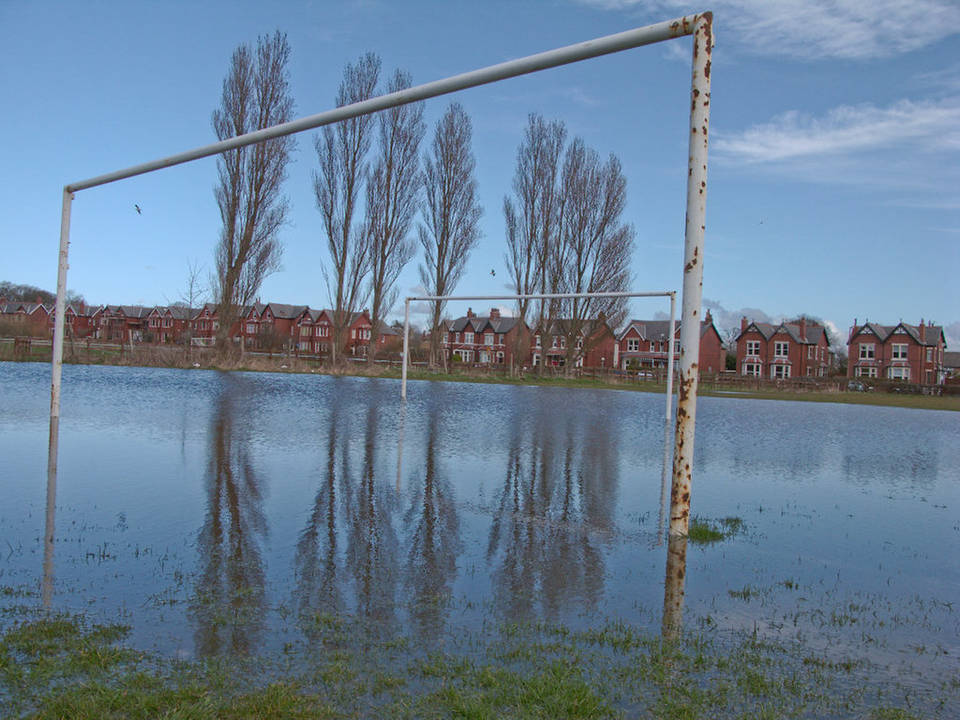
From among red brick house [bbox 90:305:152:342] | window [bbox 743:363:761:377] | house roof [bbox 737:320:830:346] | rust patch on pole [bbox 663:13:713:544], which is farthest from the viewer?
red brick house [bbox 90:305:152:342]

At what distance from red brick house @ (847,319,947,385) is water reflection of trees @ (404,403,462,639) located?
78809mm

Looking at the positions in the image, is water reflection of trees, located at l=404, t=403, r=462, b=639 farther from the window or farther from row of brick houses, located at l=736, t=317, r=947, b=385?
the window

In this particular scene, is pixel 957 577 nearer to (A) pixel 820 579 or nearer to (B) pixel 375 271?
(A) pixel 820 579

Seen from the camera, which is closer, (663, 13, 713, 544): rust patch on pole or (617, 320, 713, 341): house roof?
(663, 13, 713, 544): rust patch on pole

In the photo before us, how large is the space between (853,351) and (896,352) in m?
4.34

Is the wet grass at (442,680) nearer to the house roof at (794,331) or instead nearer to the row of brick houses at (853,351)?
the row of brick houses at (853,351)

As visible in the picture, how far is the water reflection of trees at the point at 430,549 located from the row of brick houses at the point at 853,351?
74583 mm

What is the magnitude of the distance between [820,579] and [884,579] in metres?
0.58

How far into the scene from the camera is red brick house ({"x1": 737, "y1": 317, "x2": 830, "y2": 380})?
259 feet

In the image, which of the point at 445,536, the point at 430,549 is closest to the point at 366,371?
the point at 445,536

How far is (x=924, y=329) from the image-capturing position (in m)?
77.9

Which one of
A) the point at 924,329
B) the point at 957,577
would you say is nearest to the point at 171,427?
the point at 957,577

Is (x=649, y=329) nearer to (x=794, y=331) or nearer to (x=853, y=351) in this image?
(x=794, y=331)

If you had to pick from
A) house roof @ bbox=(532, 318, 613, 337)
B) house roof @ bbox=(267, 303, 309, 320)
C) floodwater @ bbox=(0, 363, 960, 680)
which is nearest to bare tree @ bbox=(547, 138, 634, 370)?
house roof @ bbox=(532, 318, 613, 337)
